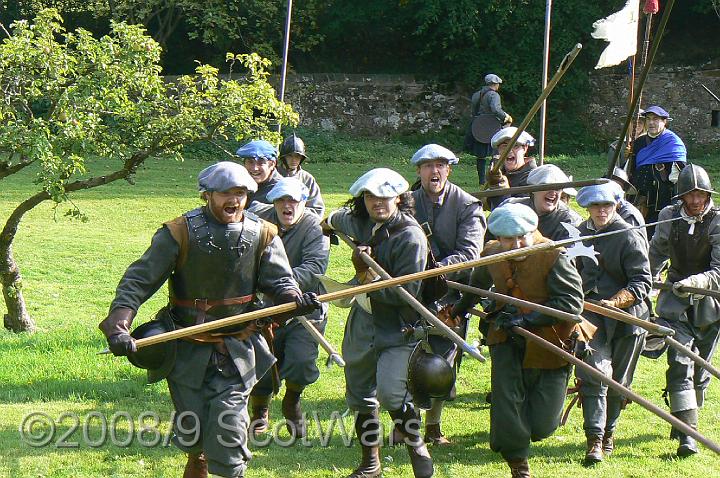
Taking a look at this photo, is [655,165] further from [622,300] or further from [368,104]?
[368,104]

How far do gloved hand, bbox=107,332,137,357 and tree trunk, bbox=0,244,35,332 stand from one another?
16.3ft

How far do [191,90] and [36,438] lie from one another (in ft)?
11.3

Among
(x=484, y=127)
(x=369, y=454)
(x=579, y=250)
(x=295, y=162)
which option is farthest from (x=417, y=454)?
(x=484, y=127)

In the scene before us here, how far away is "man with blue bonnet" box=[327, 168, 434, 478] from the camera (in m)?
6.70

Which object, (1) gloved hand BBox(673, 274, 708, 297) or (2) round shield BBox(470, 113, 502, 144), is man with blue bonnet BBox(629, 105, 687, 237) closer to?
(1) gloved hand BBox(673, 274, 708, 297)

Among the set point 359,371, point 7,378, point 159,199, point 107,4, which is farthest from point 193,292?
point 107,4

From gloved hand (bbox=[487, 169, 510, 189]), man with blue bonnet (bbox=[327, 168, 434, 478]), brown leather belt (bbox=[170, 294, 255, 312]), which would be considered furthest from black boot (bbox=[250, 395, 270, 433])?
gloved hand (bbox=[487, 169, 510, 189])

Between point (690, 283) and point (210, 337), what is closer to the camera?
point (210, 337)

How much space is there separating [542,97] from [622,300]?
147 cm

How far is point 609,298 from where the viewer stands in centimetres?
755

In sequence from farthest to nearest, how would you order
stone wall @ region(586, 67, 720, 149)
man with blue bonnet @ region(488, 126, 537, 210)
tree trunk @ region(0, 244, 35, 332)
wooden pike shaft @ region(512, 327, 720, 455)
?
stone wall @ region(586, 67, 720, 149), tree trunk @ region(0, 244, 35, 332), man with blue bonnet @ region(488, 126, 537, 210), wooden pike shaft @ region(512, 327, 720, 455)

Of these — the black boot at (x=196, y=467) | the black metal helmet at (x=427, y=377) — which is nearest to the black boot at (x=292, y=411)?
the black metal helmet at (x=427, y=377)

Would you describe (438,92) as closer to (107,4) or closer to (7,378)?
(107,4)

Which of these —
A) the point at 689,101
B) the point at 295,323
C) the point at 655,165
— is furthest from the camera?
the point at 689,101
